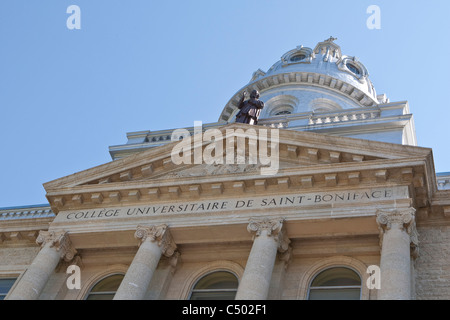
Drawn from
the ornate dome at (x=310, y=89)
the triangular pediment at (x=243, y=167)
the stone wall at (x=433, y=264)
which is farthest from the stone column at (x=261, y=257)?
the ornate dome at (x=310, y=89)

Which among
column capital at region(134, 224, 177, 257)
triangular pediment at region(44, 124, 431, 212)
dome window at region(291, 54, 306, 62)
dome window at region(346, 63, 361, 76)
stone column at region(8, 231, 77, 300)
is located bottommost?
stone column at region(8, 231, 77, 300)

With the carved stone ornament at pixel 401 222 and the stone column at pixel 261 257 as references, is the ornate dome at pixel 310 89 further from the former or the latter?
the carved stone ornament at pixel 401 222

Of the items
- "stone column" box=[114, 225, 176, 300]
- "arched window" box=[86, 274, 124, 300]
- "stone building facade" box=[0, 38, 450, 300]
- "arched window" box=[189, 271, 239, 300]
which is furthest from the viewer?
"arched window" box=[86, 274, 124, 300]

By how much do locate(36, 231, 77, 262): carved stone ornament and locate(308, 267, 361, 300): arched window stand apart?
7.58 metres

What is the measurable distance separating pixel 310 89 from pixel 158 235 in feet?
61.8

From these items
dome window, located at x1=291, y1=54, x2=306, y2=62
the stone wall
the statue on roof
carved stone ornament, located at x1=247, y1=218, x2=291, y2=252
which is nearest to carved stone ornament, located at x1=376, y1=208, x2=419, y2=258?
the stone wall

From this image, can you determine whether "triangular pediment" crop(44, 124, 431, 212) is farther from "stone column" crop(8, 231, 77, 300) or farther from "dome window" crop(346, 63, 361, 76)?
"dome window" crop(346, 63, 361, 76)

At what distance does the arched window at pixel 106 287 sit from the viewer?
20.4 meters

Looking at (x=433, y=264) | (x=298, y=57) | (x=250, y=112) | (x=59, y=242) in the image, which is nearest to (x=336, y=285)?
(x=433, y=264)

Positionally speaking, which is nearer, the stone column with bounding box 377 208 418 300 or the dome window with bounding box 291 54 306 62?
the stone column with bounding box 377 208 418 300

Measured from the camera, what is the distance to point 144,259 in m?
18.4

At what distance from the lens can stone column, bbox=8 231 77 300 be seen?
739 inches

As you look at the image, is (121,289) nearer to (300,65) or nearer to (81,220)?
(81,220)
